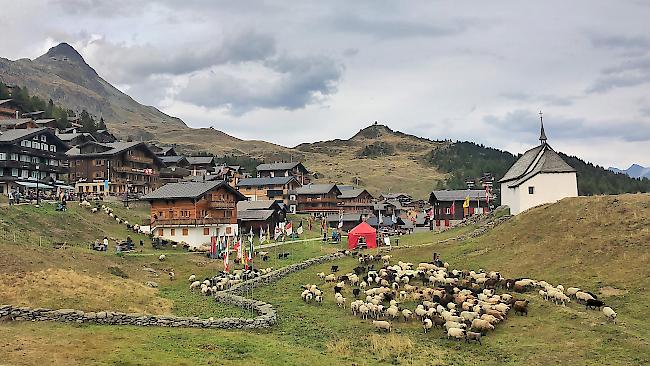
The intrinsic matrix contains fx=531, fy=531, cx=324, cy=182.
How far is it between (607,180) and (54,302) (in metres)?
128

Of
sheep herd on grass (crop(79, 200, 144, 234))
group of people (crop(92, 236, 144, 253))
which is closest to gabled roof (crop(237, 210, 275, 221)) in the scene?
sheep herd on grass (crop(79, 200, 144, 234))

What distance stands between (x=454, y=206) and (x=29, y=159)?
7614 centimetres

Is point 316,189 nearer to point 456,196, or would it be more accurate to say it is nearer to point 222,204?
point 456,196

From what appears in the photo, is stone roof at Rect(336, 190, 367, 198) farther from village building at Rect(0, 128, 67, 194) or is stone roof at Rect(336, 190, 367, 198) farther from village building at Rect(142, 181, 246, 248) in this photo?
village building at Rect(0, 128, 67, 194)

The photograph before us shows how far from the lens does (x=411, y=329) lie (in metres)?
32.1

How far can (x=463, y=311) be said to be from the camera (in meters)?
33.1

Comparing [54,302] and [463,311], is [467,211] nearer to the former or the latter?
[463,311]

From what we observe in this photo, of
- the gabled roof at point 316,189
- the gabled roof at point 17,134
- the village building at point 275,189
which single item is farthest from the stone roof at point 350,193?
the gabled roof at point 17,134

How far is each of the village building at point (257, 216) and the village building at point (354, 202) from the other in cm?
4072

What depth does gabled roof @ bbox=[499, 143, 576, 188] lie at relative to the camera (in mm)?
68938

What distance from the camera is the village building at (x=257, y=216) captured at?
8681cm

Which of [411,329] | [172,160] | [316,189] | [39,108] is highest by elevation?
[39,108]

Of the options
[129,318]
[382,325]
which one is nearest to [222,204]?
[129,318]

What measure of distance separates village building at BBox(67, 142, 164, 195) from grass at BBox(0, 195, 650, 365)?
5730 centimetres
